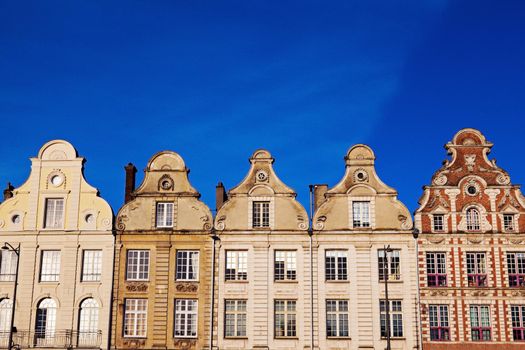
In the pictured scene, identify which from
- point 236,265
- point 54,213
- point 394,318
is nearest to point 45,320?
point 54,213

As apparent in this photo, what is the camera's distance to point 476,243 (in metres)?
36.1

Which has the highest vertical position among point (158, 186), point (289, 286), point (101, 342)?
point (158, 186)

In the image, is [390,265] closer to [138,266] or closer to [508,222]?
[508,222]

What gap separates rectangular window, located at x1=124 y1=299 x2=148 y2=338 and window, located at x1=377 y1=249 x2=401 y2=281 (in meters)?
11.8

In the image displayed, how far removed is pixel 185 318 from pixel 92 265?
5603 mm

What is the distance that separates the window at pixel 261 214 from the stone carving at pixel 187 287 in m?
4.33

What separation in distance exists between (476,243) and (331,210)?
7384 millimetres

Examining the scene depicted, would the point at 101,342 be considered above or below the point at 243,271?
below

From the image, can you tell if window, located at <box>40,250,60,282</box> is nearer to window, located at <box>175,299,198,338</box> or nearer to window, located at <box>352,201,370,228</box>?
window, located at <box>175,299,198,338</box>

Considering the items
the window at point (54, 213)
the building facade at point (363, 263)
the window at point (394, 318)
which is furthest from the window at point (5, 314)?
the window at point (394, 318)

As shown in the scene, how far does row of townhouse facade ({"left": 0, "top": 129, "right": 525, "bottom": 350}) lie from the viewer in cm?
3541

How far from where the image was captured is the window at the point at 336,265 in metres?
36.2

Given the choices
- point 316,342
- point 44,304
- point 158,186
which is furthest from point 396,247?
point 44,304

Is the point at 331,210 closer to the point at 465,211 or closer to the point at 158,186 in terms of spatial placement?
the point at 465,211
